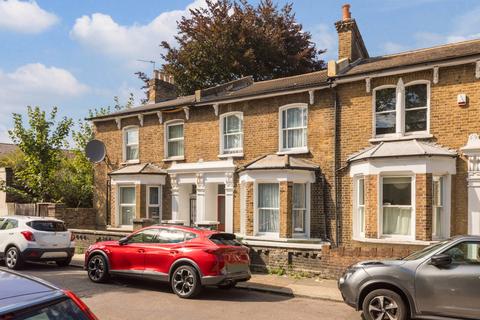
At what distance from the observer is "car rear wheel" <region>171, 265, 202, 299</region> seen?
9250 mm

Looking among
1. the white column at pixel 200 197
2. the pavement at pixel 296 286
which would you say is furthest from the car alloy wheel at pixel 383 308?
the white column at pixel 200 197

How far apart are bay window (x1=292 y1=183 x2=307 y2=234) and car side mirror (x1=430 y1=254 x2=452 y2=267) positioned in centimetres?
840

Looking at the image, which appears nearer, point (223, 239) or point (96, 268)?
point (223, 239)

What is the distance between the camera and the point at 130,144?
67.6 feet

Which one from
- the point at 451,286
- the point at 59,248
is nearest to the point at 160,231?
the point at 59,248

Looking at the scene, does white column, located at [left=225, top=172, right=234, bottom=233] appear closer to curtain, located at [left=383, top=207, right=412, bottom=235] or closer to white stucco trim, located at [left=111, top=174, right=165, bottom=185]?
white stucco trim, located at [left=111, top=174, right=165, bottom=185]

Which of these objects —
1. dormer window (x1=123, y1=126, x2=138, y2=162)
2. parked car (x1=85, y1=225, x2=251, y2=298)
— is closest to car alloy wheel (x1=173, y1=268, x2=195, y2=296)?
parked car (x1=85, y1=225, x2=251, y2=298)

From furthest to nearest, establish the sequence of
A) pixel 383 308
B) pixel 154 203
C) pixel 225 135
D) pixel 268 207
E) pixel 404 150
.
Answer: pixel 154 203
pixel 225 135
pixel 268 207
pixel 404 150
pixel 383 308

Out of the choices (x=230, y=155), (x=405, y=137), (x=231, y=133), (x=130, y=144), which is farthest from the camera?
(x=130, y=144)

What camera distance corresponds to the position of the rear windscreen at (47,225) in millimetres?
12859

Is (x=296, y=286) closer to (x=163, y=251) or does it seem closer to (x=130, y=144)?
(x=163, y=251)

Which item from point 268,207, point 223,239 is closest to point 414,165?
point 268,207

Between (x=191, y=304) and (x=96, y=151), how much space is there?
1396 cm

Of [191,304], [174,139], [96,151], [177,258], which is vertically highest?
[174,139]
